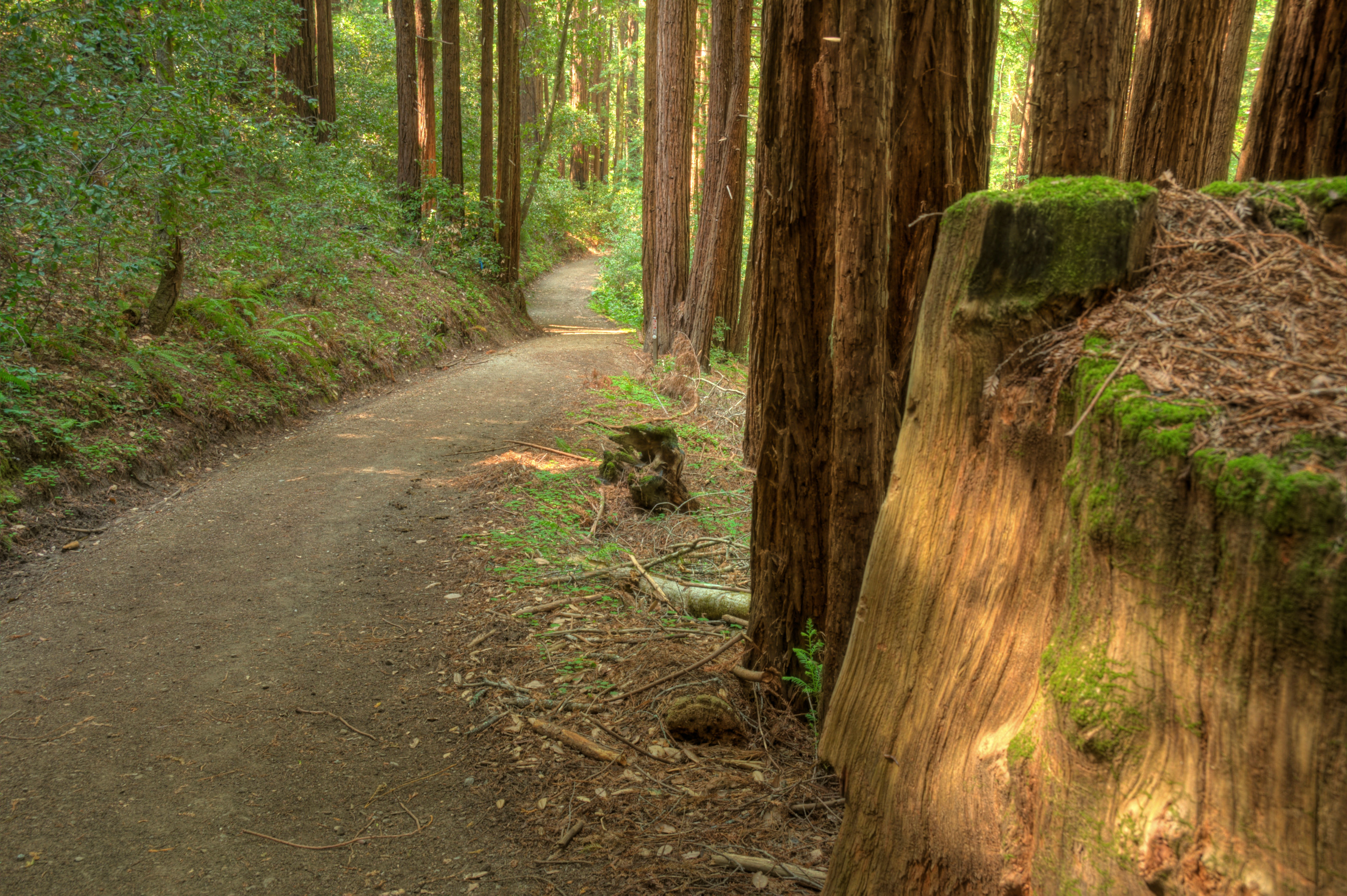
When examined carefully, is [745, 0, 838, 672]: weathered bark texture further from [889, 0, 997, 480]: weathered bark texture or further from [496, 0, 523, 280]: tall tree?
[496, 0, 523, 280]: tall tree

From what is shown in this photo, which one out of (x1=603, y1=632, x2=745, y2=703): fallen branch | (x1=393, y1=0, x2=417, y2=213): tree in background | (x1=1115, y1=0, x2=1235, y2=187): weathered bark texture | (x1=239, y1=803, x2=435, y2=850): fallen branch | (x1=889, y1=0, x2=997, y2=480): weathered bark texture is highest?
(x1=393, y1=0, x2=417, y2=213): tree in background

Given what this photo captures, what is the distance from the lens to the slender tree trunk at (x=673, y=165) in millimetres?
12797

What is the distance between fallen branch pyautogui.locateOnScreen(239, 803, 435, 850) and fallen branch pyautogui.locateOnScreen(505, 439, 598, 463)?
509cm

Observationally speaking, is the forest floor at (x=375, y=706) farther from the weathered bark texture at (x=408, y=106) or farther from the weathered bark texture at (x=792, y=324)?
the weathered bark texture at (x=408, y=106)

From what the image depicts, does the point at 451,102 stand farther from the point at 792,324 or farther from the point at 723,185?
the point at 792,324

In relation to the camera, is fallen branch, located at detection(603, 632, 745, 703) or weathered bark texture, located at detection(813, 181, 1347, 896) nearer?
→ weathered bark texture, located at detection(813, 181, 1347, 896)

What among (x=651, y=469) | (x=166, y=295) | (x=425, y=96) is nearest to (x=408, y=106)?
(x=425, y=96)

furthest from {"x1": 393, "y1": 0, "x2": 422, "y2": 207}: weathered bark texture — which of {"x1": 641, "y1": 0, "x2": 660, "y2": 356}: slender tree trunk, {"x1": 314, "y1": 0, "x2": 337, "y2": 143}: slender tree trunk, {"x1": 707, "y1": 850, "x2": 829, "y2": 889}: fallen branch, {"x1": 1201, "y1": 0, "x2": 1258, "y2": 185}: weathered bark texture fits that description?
{"x1": 707, "y1": 850, "x2": 829, "y2": 889}: fallen branch

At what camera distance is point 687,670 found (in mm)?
4375

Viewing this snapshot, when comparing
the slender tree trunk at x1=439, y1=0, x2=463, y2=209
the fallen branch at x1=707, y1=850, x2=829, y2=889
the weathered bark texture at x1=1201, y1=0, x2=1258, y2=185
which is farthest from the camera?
the slender tree trunk at x1=439, y1=0, x2=463, y2=209

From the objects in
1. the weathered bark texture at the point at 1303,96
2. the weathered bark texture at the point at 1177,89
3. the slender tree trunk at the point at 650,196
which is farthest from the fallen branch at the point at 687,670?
the slender tree trunk at the point at 650,196

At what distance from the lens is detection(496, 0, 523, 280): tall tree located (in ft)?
58.6

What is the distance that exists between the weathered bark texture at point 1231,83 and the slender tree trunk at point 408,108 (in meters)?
14.3

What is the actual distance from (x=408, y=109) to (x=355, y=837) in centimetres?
1699
